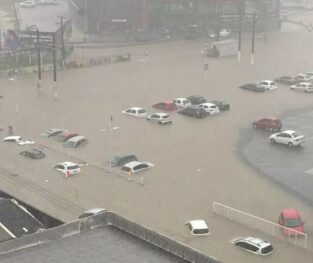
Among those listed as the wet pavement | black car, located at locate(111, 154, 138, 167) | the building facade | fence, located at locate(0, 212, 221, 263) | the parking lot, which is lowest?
the wet pavement

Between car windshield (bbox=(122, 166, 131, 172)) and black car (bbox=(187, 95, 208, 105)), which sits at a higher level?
black car (bbox=(187, 95, 208, 105))

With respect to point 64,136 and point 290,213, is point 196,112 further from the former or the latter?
point 290,213

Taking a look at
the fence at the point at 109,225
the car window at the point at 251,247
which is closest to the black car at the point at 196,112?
the car window at the point at 251,247

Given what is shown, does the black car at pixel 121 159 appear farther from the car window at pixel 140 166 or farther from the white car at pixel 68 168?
the white car at pixel 68 168

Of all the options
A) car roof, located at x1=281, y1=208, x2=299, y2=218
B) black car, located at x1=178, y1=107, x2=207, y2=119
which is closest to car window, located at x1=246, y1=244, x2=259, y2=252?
car roof, located at x1=281, y1=208, x2=299, y2=218

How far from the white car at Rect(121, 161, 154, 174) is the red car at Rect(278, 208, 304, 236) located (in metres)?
3.92

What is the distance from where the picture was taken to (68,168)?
14875 millimetres

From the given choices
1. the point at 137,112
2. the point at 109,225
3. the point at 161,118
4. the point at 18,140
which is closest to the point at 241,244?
the point at 109,225

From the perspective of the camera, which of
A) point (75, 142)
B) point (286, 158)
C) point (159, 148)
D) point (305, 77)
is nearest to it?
point (286, 158)

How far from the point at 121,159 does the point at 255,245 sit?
521 centimetres

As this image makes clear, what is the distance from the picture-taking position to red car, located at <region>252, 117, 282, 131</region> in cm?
1889

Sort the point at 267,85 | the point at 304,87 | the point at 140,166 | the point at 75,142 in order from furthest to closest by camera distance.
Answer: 1. the point at 267,85
2. the point at 304,87
3. the point at 75,142
4. the point at 140,166

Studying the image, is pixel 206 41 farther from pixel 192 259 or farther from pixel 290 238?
pixel 192 259

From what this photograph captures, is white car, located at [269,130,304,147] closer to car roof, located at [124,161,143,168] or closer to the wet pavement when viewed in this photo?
the wet pavement
